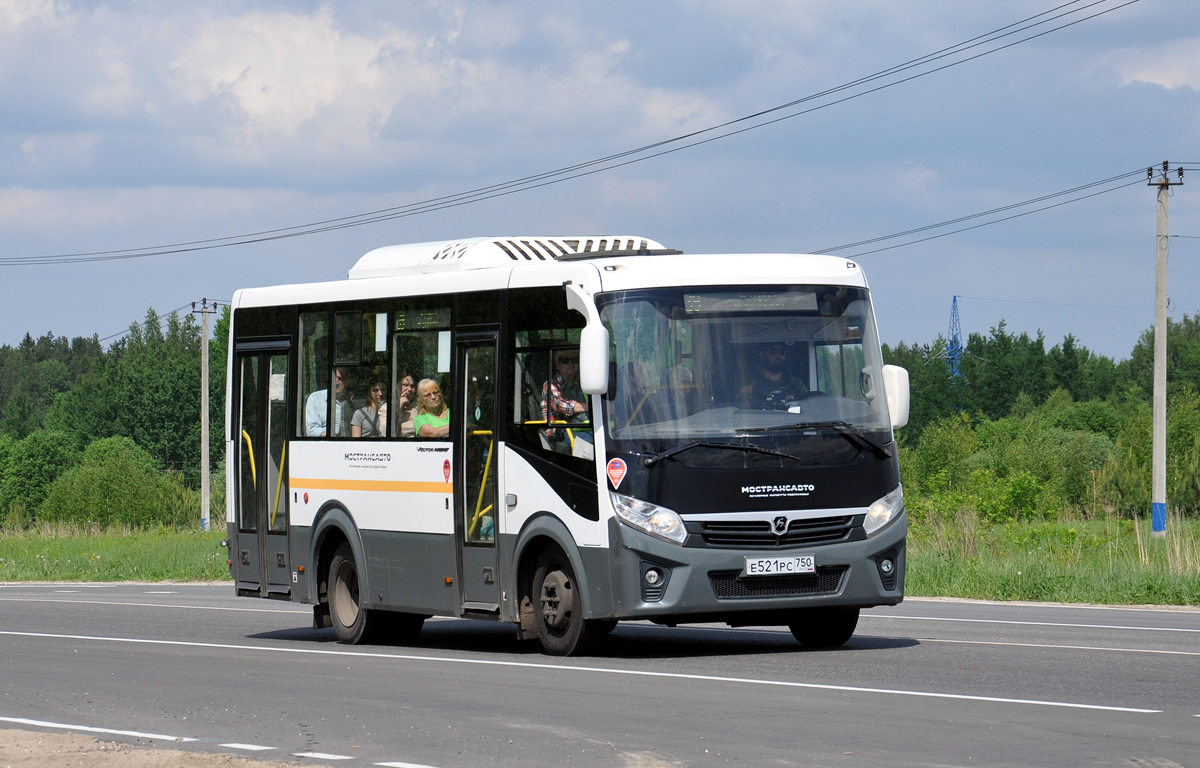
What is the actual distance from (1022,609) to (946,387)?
457ft

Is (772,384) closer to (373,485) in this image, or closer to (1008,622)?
(373,485)

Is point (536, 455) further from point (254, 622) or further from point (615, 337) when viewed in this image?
point (254, 622)

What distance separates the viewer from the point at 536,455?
48.6ft

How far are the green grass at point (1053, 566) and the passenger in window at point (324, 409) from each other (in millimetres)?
10381

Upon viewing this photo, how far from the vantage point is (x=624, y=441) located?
46.0ft

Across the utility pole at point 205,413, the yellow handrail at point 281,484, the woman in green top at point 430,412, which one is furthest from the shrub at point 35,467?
the woman in green top at point 430,412

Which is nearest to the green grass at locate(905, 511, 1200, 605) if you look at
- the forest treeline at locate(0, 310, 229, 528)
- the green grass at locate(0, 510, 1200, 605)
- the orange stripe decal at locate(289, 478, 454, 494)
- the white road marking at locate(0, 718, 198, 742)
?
the green grass at locate(0, 510, 1200, 605)

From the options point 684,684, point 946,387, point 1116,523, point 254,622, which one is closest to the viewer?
point 684,684

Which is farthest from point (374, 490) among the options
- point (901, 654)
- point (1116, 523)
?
point (1116, 523)

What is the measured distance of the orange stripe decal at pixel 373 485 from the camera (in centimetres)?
1598

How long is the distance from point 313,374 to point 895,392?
19.4ft

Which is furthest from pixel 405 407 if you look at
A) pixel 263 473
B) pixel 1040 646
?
pixel 1040 646

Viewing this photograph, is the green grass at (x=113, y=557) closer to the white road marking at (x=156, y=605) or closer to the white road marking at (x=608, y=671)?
the white road marking at (x=156, y=605)

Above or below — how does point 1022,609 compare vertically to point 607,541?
below
